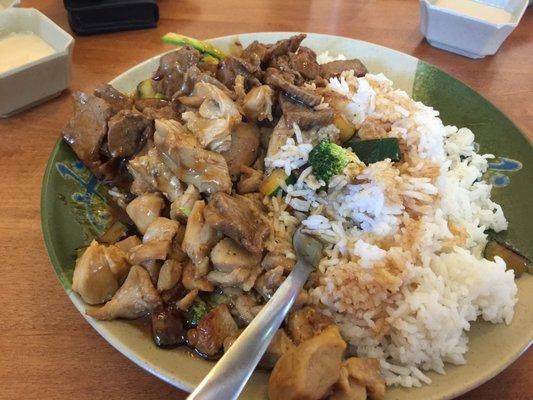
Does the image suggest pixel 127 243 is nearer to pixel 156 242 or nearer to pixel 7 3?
pixel 156 242

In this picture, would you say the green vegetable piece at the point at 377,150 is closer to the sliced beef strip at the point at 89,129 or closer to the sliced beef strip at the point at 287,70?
the sliced beef strip at the point at 287,70

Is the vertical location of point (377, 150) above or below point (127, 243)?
above

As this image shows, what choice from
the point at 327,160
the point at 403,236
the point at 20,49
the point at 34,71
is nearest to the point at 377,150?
the point at 327,160

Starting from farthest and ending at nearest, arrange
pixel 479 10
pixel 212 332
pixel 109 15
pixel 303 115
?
pixel 479 10 → pixel 109 15 → pixel 303 115 → pixel 212 332

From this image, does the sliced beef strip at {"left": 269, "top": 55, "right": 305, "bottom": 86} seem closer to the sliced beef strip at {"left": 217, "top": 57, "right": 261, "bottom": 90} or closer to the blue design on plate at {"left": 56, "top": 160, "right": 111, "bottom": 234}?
the sliced beef strip at {"left": 217, "top": 57, "right": 261, "bottom": 90}

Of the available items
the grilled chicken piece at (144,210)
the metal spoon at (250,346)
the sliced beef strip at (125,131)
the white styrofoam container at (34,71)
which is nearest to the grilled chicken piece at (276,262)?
the metal spoon at (250,346)

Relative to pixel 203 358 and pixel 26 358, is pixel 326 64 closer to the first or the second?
pixel 203 358
